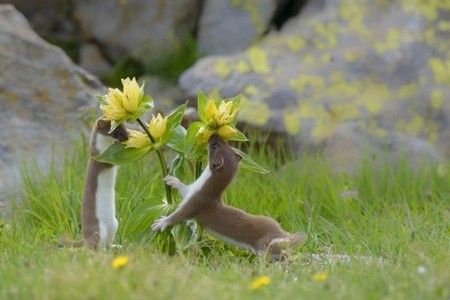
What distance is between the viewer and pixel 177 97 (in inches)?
343

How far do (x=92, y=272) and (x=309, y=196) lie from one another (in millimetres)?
2730

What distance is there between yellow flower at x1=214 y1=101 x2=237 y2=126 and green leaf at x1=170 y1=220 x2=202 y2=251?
0.54 meters

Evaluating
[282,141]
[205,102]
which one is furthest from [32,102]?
[205,102]

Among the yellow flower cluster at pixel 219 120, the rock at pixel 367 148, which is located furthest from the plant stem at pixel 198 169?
the rock at pixel 367 148

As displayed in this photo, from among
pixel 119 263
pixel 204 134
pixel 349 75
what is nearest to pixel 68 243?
pixel 204 134

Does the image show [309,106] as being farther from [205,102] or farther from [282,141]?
[205,102]

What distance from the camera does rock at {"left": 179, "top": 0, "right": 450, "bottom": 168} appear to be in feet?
24.9

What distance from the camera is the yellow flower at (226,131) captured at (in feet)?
15.8

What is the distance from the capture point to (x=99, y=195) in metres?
5.17

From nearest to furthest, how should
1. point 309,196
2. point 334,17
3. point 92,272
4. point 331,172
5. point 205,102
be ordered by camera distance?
point 92,272 → point 205,102 → point 309,196 → point 331,172 → point 334,17

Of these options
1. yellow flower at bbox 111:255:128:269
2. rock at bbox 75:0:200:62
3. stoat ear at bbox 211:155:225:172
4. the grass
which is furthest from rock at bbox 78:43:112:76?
yellow flower at bbox 111:255:128:269

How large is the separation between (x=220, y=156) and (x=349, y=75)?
131 inches

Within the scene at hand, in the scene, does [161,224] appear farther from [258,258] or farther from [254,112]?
[254,112]

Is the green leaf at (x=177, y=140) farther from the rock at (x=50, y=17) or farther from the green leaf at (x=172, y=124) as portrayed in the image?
the rock at (x=50, y=17)
